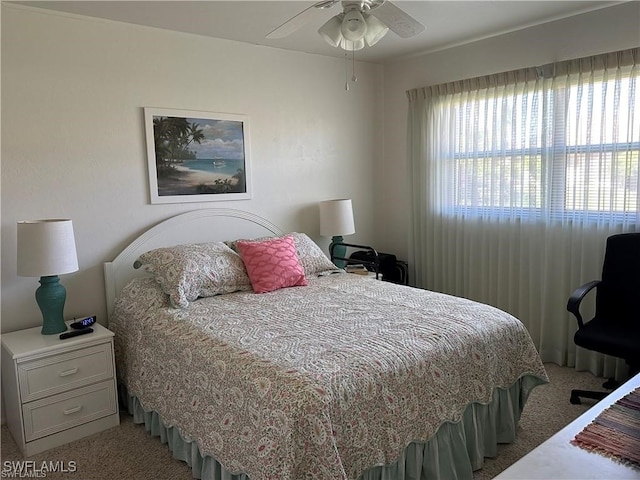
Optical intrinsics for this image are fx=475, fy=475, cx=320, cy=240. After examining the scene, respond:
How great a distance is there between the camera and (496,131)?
371cm

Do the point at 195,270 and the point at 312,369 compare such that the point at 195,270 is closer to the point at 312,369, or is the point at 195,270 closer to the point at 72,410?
the point at 72,410

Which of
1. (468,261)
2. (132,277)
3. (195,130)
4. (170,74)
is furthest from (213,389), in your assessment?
(468,261)

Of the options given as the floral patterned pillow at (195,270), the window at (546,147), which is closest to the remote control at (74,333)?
the floral patterned pillow at (195,270)

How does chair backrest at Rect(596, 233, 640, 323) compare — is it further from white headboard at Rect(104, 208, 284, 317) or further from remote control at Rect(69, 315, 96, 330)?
remote control at Rect(69, 315, 96, 330)

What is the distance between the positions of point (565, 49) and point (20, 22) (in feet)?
11.5

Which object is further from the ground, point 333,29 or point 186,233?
point 333,29

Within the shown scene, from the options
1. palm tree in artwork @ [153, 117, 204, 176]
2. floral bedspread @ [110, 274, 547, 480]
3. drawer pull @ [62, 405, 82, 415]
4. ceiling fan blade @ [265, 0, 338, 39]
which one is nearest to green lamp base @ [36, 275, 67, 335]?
floral bedspread @ [110, 274, 547, 480]

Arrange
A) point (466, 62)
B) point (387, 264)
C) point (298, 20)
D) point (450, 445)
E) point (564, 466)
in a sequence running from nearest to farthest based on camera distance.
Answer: point (564, 466) < point (450, 445) < point (298, 20) < point (466, 62) < point (387, 264)

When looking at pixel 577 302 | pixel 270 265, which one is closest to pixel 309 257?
pixel 270 265

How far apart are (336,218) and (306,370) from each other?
2315 mm

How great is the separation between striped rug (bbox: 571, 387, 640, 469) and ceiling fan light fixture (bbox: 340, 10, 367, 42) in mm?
1853

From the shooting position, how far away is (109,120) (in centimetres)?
314

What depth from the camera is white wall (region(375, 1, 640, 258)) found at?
10.2ft

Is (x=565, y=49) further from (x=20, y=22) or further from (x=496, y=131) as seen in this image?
(x=20, y=22)
